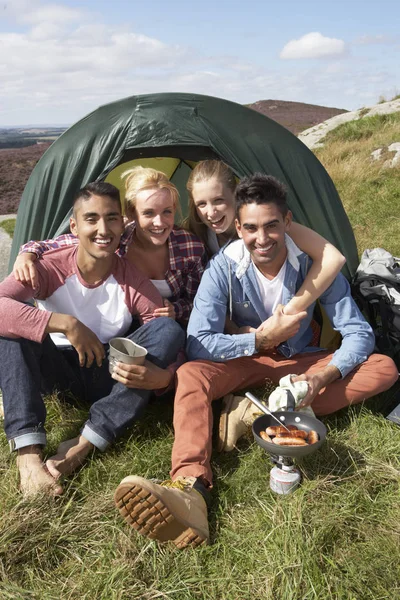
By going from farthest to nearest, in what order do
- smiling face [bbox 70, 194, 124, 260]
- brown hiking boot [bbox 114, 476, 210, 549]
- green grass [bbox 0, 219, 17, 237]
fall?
1. green grass [bbox 0, 219, 17, 237]
2. smiling face [bbox 70, 194, 124, 260]
3. brown hiking boot [bbox 114, 476, 210, 549]

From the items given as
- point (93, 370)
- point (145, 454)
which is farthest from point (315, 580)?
point (93, 370)

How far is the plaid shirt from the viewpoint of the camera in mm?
3369

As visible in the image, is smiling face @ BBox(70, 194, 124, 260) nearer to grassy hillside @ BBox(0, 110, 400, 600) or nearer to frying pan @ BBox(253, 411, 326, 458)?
grassy hillside @ BBox(0, 110, 400, 600)

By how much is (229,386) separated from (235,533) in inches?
36.9

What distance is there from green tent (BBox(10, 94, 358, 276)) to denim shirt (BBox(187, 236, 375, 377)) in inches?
35.2

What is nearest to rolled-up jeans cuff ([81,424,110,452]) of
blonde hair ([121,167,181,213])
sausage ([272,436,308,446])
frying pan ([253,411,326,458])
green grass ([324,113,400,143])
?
frying pan ([253,411,326,458])

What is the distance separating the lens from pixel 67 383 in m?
3.01

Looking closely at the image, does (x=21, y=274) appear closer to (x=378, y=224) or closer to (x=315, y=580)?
(x=315, y=580)

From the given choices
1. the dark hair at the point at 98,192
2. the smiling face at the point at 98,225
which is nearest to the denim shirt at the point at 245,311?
the smiling face at the point at 98,225

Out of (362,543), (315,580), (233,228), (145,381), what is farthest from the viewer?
(233,228)

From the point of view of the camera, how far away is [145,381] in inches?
104

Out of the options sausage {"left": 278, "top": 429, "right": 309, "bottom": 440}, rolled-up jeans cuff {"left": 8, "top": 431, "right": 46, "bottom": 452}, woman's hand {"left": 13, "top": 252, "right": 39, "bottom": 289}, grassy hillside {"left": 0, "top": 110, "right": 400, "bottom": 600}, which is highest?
woman's hand {"left": 13, "top": 252, "right": 39, "bottom": 289}

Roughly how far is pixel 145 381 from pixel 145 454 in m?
0.41

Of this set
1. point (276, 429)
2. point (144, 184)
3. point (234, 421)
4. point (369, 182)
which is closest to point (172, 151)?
point (144, 184)
